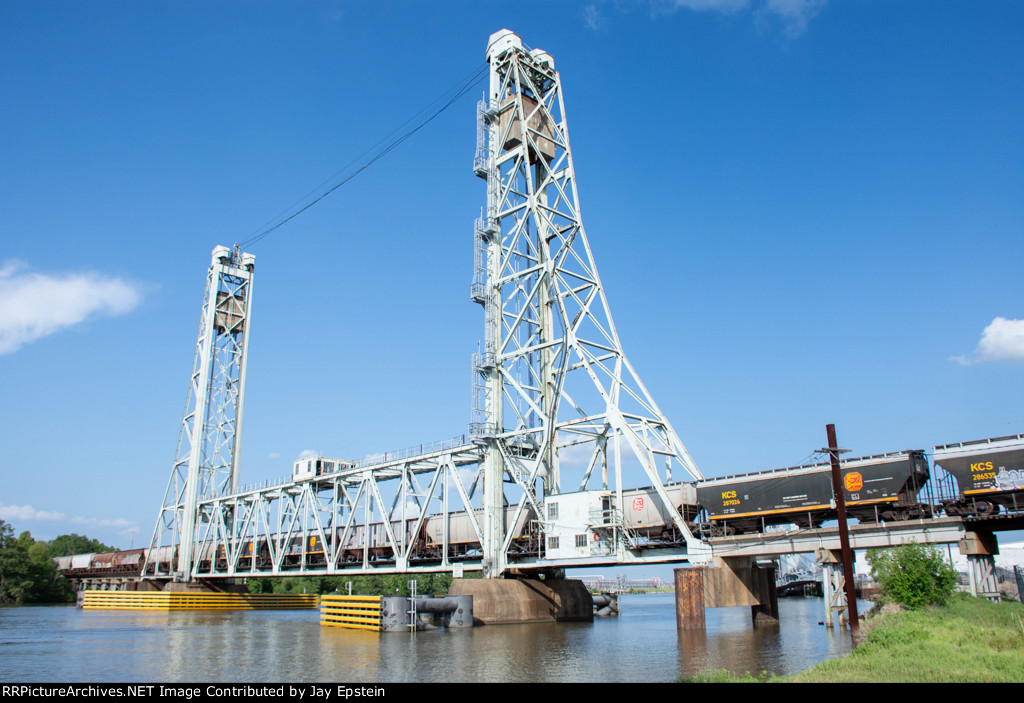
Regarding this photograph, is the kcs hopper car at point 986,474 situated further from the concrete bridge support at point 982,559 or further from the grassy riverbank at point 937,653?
the grassy riverbank at point 937,653

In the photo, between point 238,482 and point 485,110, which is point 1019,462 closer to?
point 485,110

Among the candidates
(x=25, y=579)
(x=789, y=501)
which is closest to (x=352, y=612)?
(x=789, y=501)

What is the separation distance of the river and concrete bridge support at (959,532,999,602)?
202 inches

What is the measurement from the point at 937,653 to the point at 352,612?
29864mm

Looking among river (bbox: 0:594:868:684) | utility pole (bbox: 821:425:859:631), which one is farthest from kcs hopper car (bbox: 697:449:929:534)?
river (bbox: 0:594:868:684)

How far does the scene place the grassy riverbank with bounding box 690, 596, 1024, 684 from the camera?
13203mm

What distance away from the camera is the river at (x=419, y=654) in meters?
19.7

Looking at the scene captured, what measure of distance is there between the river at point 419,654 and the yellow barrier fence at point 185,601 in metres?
30.8

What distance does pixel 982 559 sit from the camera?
87.7 feet

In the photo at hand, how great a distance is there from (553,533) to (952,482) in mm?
18207

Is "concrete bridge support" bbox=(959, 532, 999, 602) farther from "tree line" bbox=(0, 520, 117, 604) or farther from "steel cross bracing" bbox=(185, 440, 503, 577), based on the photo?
"tree line" bbox=(0, 520, 117, 604)

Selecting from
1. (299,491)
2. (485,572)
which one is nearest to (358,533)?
(299,491)

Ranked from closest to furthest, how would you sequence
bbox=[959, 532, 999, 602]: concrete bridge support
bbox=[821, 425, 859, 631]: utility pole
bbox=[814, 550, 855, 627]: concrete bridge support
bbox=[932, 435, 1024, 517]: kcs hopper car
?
1. bbox=[821, 425, 859, 631]: utility pole
2. bbox=[932, 435, 1024, 517]: kcs hopper car
3. bbox=[959, 532, 999, 602]: concrete bridge support
4. bbox=[814, 550, 855, 627]: concrete bridge support

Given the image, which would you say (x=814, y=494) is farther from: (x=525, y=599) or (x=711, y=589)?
(x=525, y=599)
